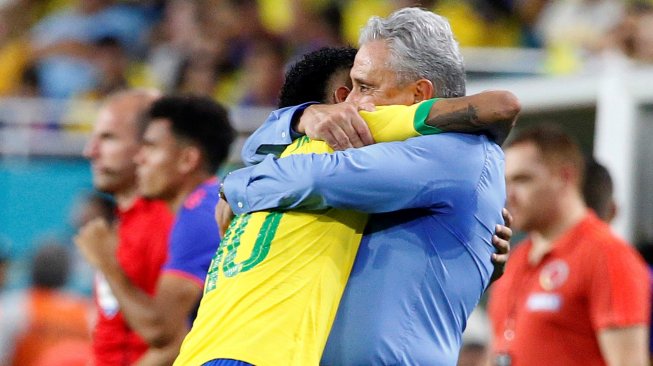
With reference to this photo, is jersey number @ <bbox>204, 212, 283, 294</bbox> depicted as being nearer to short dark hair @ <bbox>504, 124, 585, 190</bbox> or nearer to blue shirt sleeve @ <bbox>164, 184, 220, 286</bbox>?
blue shirt sleeve @ <bbox>164, 184, 220, 286</bbox>

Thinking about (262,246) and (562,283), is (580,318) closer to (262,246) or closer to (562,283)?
(562,283)

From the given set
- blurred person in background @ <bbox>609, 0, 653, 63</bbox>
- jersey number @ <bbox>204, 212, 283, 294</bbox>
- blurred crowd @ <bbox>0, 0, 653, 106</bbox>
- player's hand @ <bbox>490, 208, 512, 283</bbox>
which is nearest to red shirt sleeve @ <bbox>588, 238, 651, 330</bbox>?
player's hand @ <bbox>490, 208, 512, 283</bbox>

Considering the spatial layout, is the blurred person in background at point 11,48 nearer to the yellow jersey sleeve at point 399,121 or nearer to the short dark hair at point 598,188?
the short dark hair at point 598,188

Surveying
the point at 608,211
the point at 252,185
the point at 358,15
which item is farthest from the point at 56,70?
the point at 252,185

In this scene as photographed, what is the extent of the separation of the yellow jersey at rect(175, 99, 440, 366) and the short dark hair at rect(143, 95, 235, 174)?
6.42ft

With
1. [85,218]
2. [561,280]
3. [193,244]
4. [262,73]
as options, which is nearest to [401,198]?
[193,244]

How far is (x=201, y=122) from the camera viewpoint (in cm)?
512

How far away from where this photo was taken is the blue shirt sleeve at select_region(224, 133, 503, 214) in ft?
9.82

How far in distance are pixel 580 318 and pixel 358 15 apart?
560cm

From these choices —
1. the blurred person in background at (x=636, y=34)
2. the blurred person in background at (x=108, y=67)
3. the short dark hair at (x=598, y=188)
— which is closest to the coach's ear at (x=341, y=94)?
the short dark hair at (x=598, y=188)

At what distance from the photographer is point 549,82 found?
7699 mm

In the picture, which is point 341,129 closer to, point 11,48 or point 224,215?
point 224,215

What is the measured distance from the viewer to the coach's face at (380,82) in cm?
324

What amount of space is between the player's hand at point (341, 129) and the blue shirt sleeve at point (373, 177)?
0.17ft
